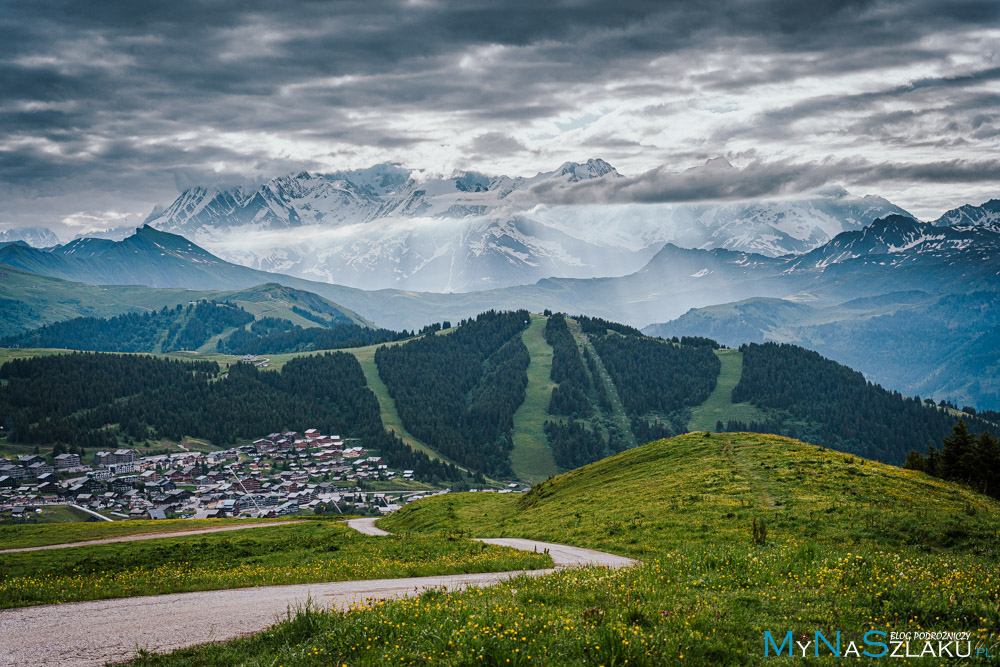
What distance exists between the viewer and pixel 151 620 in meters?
16.5

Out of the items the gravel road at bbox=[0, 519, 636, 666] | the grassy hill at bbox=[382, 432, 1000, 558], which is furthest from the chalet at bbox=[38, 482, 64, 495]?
the gravel road at bbox=[0, 519, 636, 666]

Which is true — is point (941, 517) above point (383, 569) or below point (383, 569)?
above

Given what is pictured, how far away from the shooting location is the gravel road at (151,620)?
1397cm

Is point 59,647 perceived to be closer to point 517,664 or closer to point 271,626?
point 271,626

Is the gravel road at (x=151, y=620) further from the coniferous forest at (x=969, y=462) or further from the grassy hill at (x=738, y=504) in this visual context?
the coniferous forest at (x=969, y=462)

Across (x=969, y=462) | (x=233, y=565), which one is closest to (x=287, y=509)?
(x=233, y=565)

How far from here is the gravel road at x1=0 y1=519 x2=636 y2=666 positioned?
1397cm

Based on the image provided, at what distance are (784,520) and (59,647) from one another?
3050 centimetres

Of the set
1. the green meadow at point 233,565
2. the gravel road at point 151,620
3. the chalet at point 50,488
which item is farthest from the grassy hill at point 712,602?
the chalet at point 50,488

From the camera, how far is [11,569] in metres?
39.3

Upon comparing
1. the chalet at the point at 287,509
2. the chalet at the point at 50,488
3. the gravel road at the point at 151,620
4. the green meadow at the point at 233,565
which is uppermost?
the gravel road at the point at 151,620

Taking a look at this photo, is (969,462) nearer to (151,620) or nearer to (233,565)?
(233,565)

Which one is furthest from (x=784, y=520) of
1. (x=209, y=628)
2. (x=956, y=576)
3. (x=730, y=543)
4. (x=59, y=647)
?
(x=59, y=647)

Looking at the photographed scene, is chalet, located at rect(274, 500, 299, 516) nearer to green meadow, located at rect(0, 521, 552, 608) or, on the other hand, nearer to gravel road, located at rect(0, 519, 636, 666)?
green meadow, located at rect(0, 521, 552, 608)
